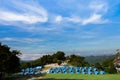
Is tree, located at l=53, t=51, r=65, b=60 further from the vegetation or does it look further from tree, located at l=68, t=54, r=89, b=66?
the vegetation

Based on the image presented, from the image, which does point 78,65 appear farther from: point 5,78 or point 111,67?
point 5,78

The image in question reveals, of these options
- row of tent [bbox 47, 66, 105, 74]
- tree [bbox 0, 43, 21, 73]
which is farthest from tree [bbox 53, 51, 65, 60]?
tree [bbox 0, 43, 21, 73]

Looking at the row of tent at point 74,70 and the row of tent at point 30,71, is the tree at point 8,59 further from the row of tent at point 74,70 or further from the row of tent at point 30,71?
the row of tent at point 74,70

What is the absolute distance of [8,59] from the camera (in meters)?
48.0

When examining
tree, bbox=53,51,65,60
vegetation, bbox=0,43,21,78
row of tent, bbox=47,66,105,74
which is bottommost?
row of tent, bbox=47,66,105,74

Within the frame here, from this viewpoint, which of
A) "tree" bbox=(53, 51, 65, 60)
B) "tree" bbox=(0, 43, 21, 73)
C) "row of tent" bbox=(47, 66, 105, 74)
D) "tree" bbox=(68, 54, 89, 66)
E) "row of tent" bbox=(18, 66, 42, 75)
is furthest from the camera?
"tree" bbox=(53, 51, 65, 60)

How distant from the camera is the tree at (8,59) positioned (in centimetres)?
4688

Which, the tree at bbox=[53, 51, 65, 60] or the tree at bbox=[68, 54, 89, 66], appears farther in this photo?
the tree at bbox=[53, 51, 65, 60]

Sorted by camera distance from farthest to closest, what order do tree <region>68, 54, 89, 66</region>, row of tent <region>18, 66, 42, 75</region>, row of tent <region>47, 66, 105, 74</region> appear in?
tree <region>68, 54, 89, 66</region>
row of tent <region>18, 66, 42, 75</region>
row of tent <region>47, 66, 105, 74</region>

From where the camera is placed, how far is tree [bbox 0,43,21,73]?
1845 inches

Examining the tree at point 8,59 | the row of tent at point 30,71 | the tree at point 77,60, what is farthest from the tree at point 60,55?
the tree at point 8,59

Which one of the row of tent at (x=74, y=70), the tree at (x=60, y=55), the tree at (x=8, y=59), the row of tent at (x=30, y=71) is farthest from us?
the tree at (x=60, y=55)

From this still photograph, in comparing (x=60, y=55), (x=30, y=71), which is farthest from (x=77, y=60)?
(x=30, y=71)

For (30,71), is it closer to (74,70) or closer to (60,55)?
(74,70)
